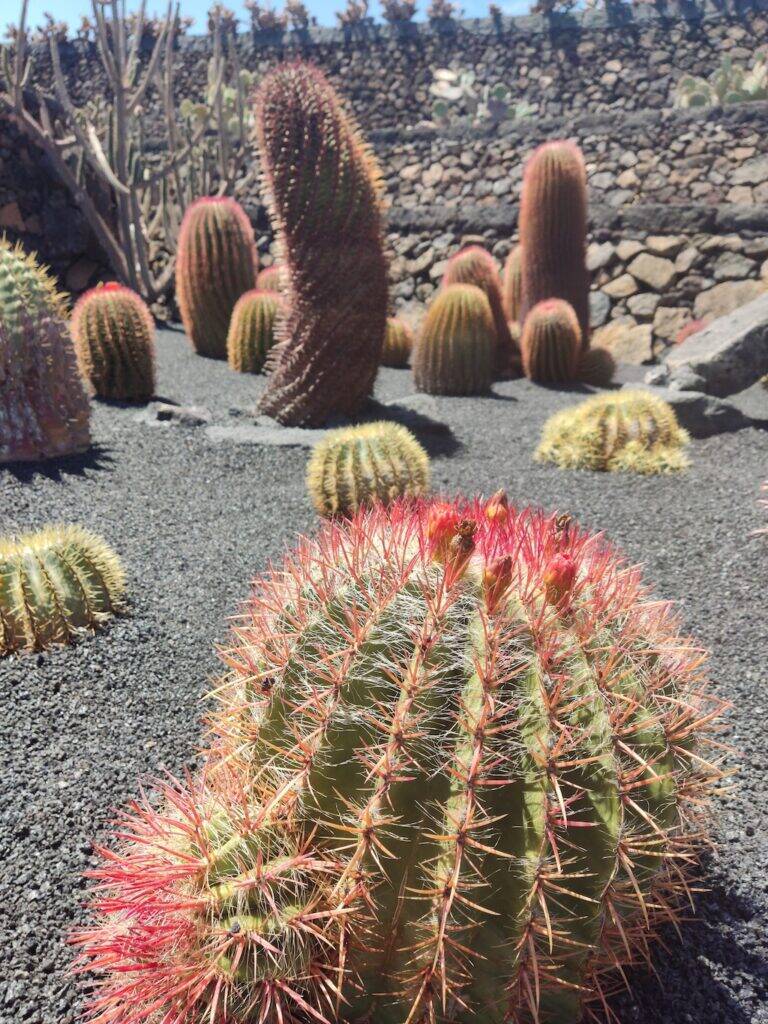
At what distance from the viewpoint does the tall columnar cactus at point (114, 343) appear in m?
6.50

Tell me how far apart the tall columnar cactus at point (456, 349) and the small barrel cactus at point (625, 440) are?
8.95 ft

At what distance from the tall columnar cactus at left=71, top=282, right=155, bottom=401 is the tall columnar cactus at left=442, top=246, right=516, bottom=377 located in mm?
4076

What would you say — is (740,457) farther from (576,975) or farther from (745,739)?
(576,975)

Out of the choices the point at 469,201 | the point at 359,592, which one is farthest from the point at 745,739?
the point at 469,201

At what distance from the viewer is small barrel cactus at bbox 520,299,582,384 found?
344 inches

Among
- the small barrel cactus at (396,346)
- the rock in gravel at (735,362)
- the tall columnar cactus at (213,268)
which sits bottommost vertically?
the small barrel cactus at (396,346)

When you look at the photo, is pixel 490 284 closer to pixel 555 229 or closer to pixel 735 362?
pixel 555 229

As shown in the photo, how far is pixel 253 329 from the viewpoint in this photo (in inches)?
329

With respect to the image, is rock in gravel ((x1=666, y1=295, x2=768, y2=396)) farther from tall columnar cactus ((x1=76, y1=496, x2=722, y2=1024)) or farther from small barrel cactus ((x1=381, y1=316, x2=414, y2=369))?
tall columnar cactus ((x1=76, y1=496, x2=722, y2=1024))

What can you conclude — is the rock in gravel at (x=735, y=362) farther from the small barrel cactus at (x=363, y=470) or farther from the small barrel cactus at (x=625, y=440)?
the small barrel cactus at (x=363, y=470)

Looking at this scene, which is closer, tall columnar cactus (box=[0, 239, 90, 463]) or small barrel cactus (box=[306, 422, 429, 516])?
small barrel cactus (box=[306, 422, 429, 516])

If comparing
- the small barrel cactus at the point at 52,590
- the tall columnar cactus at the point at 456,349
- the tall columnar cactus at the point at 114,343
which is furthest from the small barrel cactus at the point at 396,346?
the small barrel cactus at the point at 52,590

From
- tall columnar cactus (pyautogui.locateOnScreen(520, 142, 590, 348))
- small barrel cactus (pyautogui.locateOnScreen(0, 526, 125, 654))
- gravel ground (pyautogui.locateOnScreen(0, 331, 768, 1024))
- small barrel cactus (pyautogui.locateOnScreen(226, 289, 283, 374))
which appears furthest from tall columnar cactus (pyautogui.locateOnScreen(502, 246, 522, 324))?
small barrel cactus (pyautogui.locateOnScreen(0, 526, 125, 654))

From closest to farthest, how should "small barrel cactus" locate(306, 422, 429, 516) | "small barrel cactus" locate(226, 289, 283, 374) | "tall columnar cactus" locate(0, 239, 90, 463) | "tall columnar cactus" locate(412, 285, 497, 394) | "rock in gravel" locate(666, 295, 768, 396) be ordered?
"small barrel cactus" locate(306, 422, 429, 516) → "tall columnar cactus" locate(0, 239, 90, 463) → "rock in gravel" locate(666, 295, 768, 396) → "tall columnar cactus" locate(412, 285, 497, 394) → "small barrel cactus" locate(226, 289, 283, 374)
